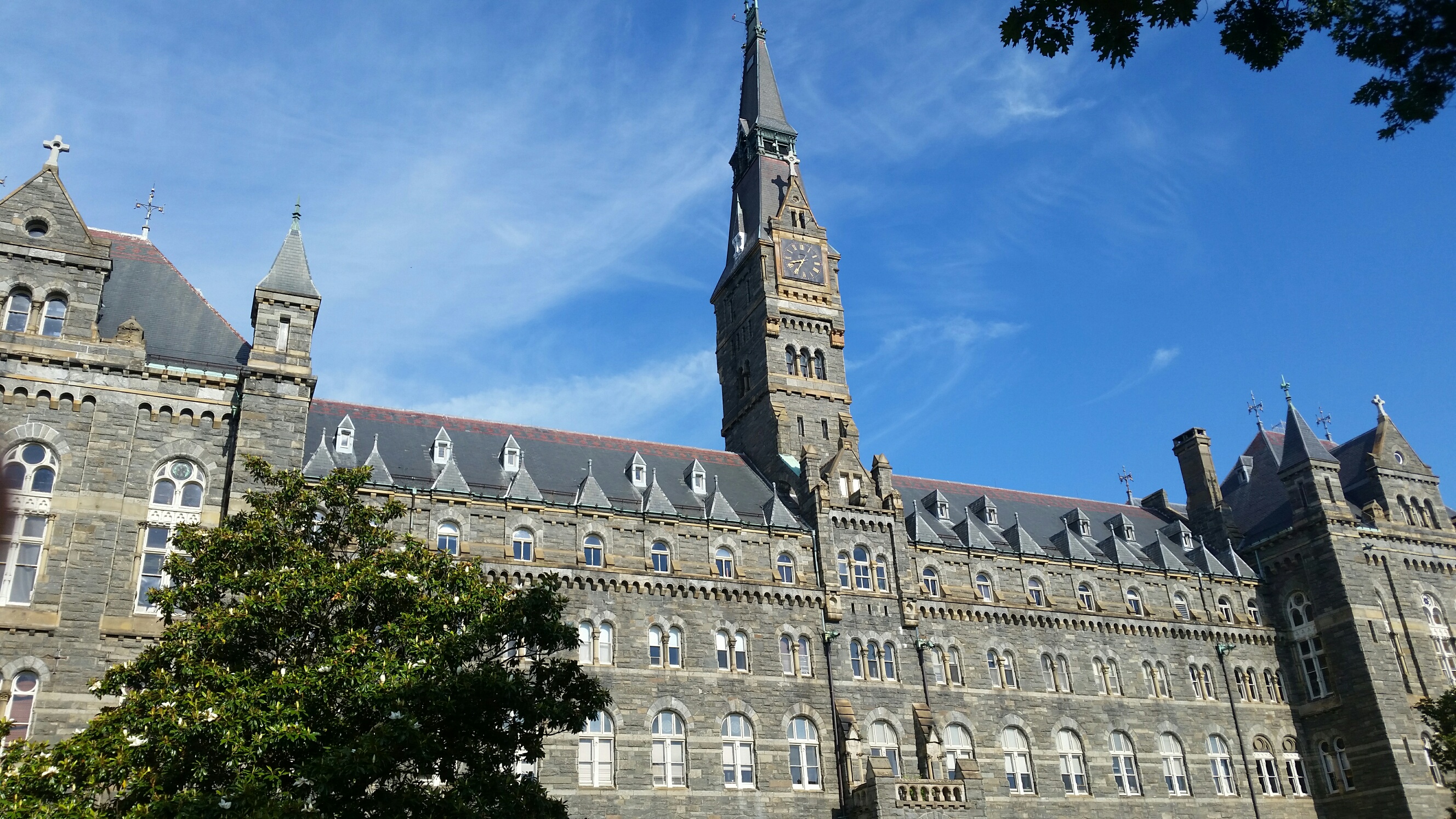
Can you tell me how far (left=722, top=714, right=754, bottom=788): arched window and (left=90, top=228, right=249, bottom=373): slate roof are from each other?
882 inches

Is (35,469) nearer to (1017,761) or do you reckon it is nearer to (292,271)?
(292,271)

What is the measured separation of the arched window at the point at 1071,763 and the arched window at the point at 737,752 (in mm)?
14878

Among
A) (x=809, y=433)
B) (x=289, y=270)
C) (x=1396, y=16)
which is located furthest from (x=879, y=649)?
(x=1396, y=16)

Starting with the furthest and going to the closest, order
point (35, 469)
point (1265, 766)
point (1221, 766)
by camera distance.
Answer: point (1265, 766), point (1221, 766), point (35, 469)

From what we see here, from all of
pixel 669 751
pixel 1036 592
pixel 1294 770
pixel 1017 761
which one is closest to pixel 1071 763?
pixel 1017 761

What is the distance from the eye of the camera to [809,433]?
183 ft

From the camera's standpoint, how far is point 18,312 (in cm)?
3428

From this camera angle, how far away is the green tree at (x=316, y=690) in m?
21.2

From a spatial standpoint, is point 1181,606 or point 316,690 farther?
point 1181,606

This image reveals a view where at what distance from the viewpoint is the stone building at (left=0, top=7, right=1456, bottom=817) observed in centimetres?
3384

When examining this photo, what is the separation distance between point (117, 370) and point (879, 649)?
1211 inches

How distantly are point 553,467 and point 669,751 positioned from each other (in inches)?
551

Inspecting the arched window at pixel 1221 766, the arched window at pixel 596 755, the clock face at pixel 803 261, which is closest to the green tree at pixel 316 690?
the arched window at pixel 596 755

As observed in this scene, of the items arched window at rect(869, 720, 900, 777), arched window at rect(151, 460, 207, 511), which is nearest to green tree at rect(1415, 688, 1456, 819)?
arched window at rect(869, 720, 900, 777)
